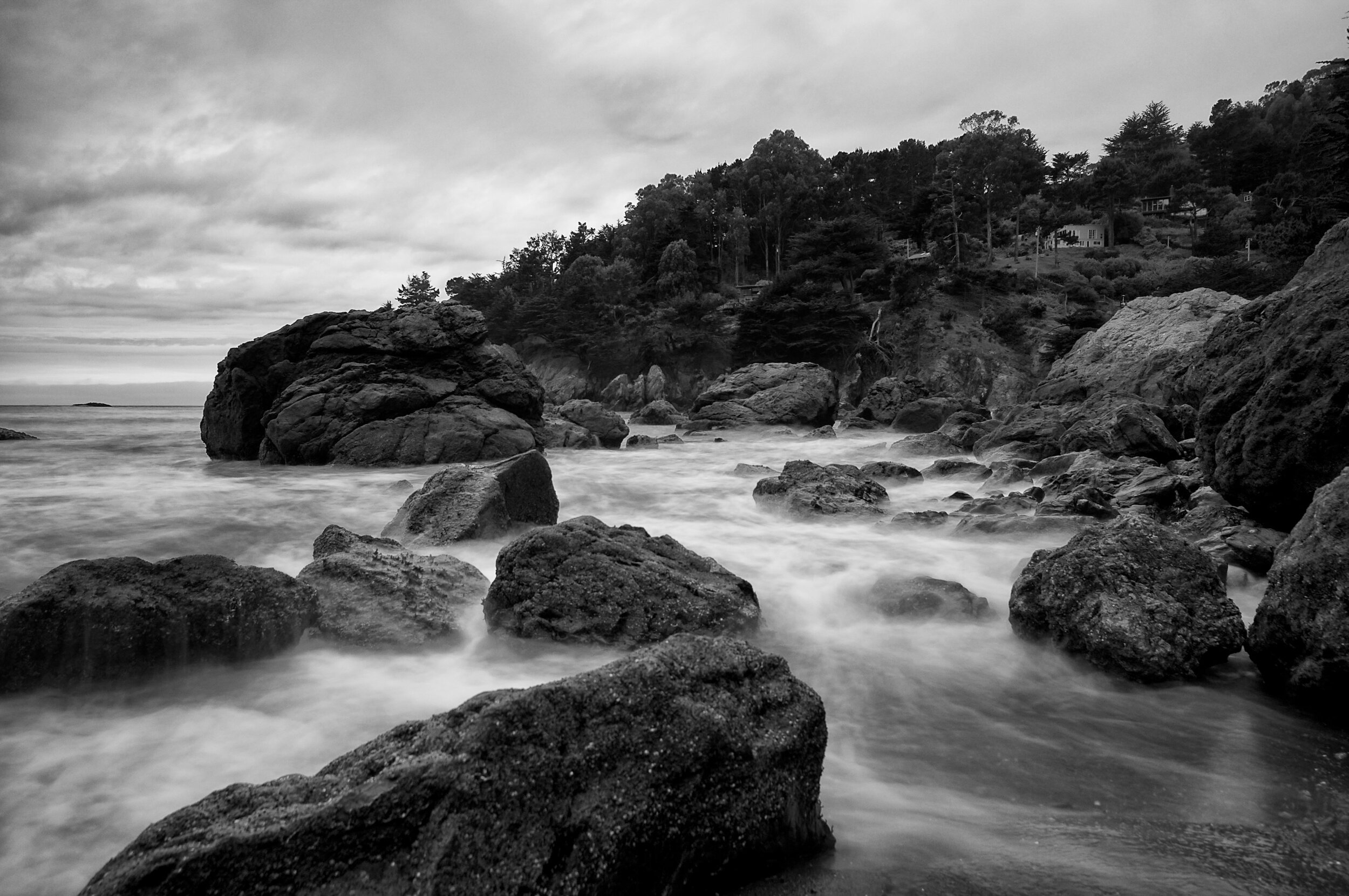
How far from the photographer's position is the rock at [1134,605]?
5.12 meters

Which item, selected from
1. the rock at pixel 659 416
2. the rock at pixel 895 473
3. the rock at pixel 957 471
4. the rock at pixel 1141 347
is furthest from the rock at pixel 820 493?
the rock at pixel 659 416

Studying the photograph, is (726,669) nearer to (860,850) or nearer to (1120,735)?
(860,850)

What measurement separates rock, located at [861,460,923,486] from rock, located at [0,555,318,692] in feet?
37.7

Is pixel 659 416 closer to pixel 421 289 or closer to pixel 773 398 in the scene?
pixel 773 398

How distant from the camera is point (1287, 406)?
752cm

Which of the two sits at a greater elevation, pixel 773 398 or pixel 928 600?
pixel 773 398

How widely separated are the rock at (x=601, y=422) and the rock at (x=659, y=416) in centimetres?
938

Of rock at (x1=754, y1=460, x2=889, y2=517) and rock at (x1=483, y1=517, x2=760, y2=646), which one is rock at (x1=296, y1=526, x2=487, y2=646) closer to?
rock at (x1=483, y1=517, x2=760, y2=646)

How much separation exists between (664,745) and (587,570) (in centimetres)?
330

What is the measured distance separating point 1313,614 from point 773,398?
28.5m

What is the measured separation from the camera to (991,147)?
195ft

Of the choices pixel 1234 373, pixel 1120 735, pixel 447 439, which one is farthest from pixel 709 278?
pixel 1120 735

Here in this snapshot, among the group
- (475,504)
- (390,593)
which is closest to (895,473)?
(475,504)

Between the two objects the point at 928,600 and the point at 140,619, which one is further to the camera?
the point at 928,600
